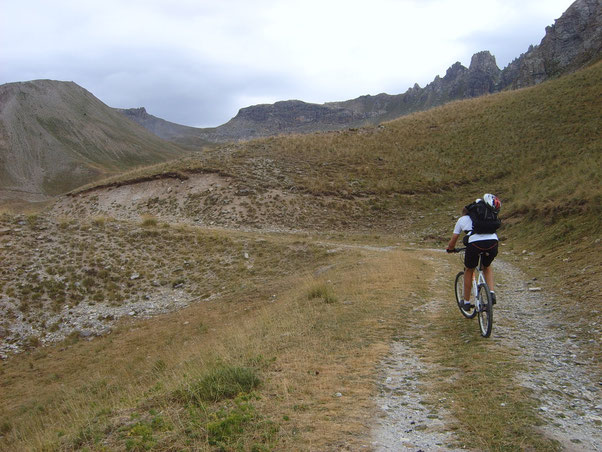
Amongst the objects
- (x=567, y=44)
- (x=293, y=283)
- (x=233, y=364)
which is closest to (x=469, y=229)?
(x=233, y=364)

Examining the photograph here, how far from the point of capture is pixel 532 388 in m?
4.67

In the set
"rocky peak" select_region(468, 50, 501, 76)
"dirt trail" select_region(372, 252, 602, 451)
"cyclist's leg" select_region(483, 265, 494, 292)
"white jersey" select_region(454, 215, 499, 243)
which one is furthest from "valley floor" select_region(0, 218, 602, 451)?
"rocky peak" select_region(468, 50, 501, 76)

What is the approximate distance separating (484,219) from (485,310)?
1.58 metres

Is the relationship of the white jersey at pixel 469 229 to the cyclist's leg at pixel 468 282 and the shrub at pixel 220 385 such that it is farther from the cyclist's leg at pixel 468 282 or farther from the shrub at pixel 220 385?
the shrub at pixel 220 385

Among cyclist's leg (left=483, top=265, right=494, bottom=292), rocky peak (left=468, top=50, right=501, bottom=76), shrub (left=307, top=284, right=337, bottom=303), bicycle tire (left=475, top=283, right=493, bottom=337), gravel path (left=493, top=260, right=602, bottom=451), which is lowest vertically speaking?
shrub (left=307, top=284, right=337, bottom=303)

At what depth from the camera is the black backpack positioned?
689cm

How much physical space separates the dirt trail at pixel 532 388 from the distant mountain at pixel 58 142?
103 meters

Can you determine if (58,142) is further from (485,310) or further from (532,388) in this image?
(532,388)

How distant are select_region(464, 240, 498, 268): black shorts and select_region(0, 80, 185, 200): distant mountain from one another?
102 meters

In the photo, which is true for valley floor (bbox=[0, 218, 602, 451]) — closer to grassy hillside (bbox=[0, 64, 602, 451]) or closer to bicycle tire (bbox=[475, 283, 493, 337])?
grassy hillside (bbox=[0, 64, 602, 451])

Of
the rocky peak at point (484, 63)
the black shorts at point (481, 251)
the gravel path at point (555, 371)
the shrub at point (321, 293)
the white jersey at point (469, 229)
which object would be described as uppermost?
the rocky peak at point (484, 63)

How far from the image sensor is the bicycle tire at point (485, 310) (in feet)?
21.4

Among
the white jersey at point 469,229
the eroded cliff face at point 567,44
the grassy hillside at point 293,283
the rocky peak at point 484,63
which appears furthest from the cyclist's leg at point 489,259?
the rocky peak at point 484,63

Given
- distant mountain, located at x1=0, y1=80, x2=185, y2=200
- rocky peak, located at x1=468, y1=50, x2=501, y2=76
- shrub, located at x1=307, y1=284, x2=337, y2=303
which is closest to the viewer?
shrub, located at x1=307, y1=284, x2=337, y2=303
